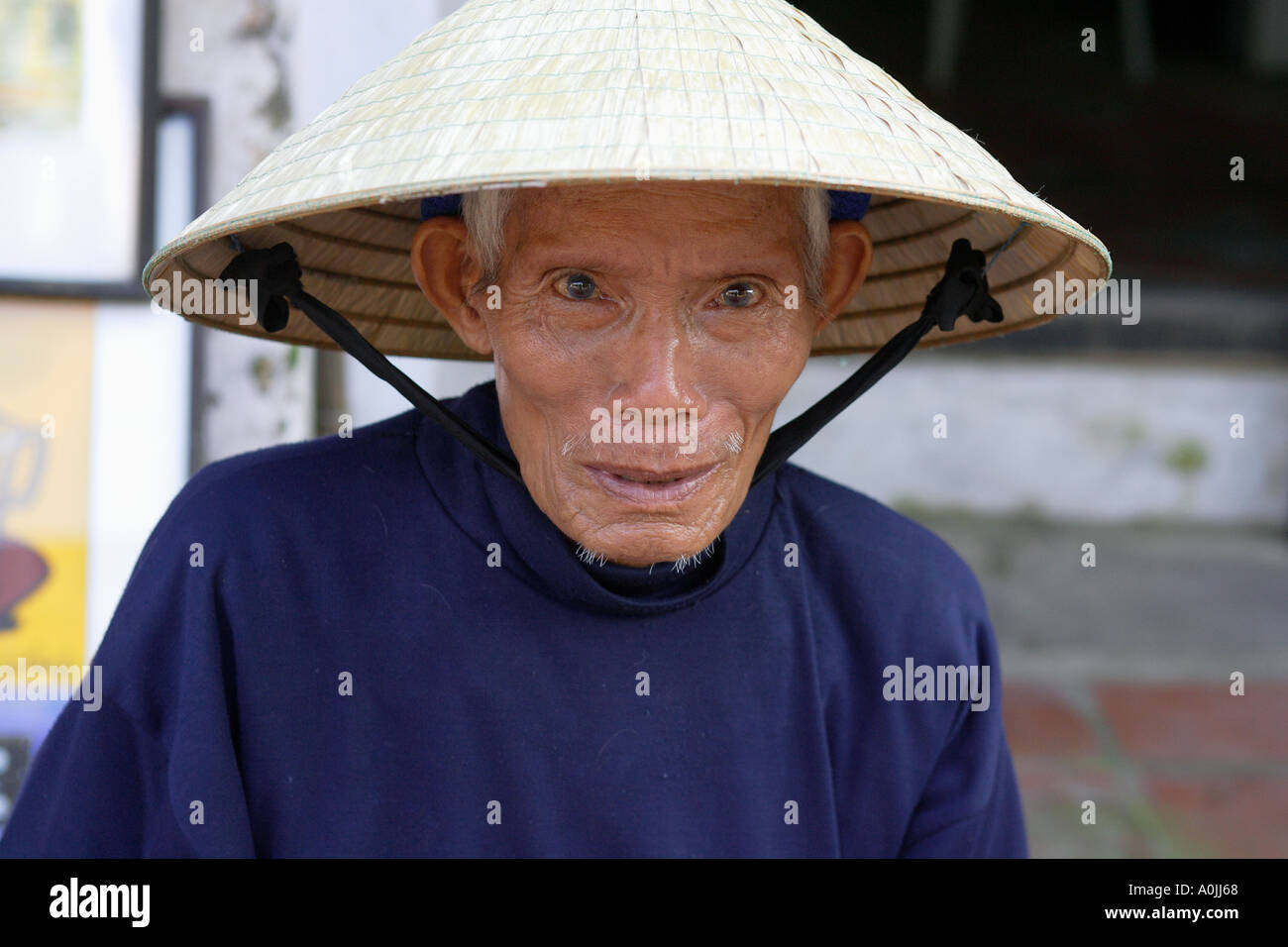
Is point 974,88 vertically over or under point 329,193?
over

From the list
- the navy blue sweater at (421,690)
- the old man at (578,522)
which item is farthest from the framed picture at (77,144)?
the navy blue sweater at (421,690)

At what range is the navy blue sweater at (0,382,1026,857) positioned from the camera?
4.75ft

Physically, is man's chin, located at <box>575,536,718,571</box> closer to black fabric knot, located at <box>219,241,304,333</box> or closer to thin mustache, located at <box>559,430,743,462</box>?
thin mustache, located at <box>559,430,743,462</box>

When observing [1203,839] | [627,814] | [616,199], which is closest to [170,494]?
[627,814]

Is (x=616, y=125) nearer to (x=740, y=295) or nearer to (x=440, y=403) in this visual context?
(x=740, y=295)

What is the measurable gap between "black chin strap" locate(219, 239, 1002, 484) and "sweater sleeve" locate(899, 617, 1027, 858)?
44 cm

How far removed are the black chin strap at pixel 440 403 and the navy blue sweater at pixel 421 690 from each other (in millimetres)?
92

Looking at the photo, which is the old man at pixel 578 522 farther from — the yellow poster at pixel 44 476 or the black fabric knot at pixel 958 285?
the yellow poster at pixel 44 476

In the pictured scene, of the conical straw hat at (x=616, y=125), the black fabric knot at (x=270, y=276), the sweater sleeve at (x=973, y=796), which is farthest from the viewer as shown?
the sweater sleeve at (x=973, y=796)

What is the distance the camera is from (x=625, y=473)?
133 cm

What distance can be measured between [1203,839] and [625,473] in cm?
284

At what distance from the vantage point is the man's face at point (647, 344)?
1271mm

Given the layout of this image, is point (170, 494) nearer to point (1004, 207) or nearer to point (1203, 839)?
point (1004, 207)
